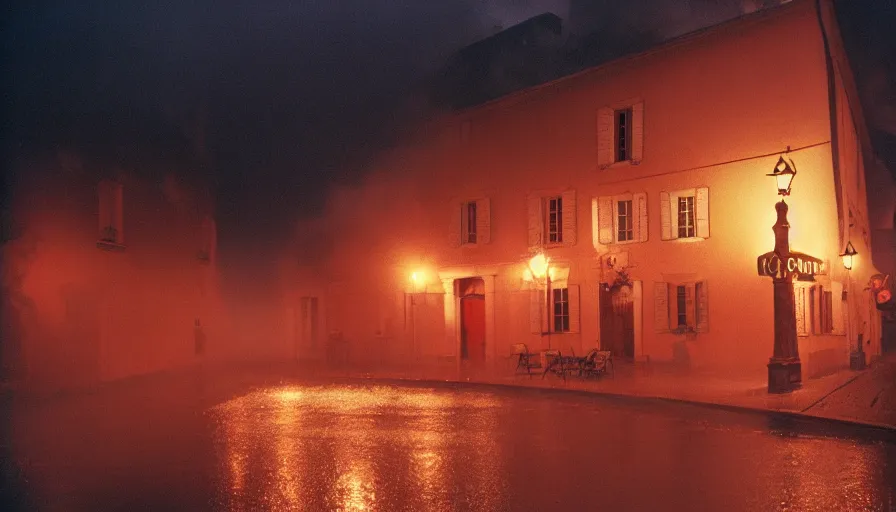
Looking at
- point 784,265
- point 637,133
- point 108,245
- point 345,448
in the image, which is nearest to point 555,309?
point 637,133

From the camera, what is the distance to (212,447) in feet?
30.4

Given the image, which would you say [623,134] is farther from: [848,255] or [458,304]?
[458,304]

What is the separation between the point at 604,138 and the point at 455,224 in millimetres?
5575

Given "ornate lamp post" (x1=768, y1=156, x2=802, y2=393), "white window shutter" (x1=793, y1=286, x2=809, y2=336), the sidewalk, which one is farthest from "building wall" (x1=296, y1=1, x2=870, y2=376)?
"ornate lamp post" (x1=768, y1=156, x2=802, y2=393)

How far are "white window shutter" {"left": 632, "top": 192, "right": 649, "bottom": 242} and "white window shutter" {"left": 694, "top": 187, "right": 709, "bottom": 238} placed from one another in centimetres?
143

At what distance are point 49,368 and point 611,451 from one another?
12829mm

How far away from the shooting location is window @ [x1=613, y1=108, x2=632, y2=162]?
20719mm

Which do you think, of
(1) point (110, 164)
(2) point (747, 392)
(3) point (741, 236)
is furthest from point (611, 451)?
(1) point (110, 164)

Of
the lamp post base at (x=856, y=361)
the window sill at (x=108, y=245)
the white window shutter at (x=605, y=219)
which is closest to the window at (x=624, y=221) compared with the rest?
the white window shutter at (x=605, y=219)

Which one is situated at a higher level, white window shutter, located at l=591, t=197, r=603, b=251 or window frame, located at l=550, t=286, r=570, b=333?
white window shutter, located at l=591, t=197, r=603, b=251

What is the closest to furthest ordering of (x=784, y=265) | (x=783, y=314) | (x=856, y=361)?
(x=784, y=265)
(x=783, y=314)
(x=856, y=361)

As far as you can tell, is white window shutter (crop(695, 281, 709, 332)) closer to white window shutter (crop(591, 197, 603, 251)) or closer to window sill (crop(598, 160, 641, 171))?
white window shutter (crop(591, 197, 603, 251))

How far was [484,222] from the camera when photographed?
2362 cm

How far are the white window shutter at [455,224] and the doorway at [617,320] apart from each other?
17.1 ft
